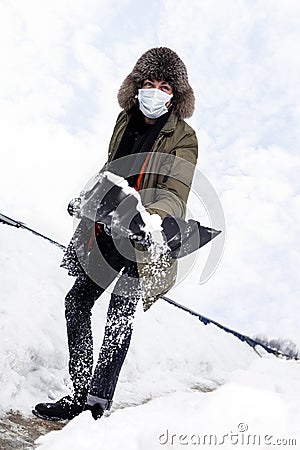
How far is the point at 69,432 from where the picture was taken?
63.9 inches

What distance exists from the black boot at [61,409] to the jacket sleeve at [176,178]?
1.16 m

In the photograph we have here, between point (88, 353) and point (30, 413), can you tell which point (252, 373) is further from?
point (30, 413)

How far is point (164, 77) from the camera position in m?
2.90

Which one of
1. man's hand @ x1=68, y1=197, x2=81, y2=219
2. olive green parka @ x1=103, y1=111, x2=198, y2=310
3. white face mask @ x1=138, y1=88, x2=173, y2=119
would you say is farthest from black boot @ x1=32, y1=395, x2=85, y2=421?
white face mask @ x1=138, y1=88, x2=173, y2=119

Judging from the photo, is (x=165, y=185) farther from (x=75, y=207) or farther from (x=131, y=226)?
(x=75, y=207)

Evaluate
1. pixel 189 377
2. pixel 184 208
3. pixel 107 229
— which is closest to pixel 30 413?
pixel 107 229

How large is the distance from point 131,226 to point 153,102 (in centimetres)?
80

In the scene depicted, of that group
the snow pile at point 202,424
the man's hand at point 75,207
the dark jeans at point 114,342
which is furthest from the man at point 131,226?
the snow pile at point 202,424

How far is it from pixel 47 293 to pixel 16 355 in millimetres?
1127

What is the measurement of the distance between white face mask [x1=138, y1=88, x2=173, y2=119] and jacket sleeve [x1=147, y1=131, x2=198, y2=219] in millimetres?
226

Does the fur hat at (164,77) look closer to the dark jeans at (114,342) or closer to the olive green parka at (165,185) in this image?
the olive green parka at (165,185)

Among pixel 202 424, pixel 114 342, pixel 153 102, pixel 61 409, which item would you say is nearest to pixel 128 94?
pixel 153 102

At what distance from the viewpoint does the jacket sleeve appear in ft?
8.24

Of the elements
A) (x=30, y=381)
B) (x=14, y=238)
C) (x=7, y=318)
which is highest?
(x=14, y=238)
